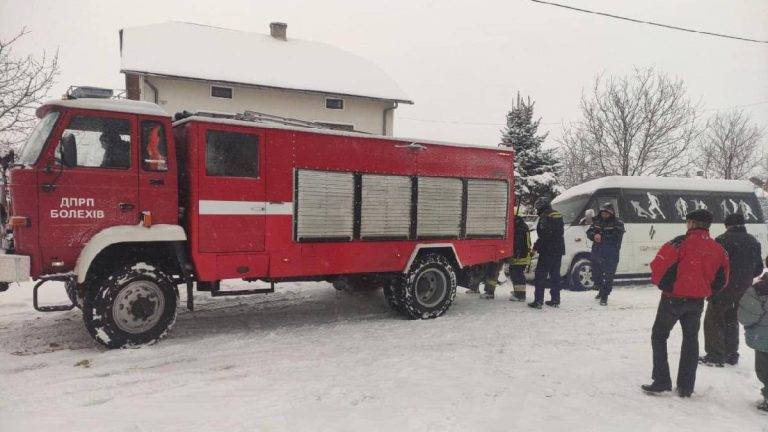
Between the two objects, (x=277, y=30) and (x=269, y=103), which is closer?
(x=269, y=103)

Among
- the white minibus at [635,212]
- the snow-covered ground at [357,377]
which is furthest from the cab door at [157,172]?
the white minibus at [635,212]

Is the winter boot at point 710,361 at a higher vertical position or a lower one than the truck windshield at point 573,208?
lower

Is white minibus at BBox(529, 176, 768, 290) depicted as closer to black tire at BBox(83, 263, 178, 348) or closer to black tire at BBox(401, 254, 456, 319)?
black tire at BBox(401, 254, 456, 319)

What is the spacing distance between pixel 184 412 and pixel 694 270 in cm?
474

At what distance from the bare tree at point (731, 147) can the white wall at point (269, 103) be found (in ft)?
62.5

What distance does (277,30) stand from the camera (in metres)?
27.6

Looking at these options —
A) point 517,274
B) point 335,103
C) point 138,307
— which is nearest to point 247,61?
point 335,103

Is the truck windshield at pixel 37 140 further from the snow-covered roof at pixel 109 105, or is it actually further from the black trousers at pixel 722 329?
the black trousers at pixel 722 329

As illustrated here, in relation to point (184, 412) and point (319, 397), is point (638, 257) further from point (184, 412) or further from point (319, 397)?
point (184, 412)

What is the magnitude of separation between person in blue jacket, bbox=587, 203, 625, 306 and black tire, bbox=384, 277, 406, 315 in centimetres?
395

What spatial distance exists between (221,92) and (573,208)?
53.0ft

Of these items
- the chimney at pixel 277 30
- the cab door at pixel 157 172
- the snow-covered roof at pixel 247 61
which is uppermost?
the chimney at pixel 277 30

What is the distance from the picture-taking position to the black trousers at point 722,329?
595 cm

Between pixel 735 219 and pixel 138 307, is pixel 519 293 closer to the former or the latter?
pixel 735 219
